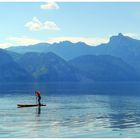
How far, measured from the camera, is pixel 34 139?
189ft

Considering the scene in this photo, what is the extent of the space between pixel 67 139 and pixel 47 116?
3744 cm

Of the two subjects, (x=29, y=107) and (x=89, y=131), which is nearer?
(x=89, y=131)

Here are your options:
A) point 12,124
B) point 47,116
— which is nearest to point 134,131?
point 12,124

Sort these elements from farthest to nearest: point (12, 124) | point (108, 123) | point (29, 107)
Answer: point (29, 107)
point (108, 123)
point (12, 124)

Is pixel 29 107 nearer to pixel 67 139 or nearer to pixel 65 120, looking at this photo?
pixel 65 120

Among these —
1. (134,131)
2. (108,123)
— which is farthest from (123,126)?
(134,131)

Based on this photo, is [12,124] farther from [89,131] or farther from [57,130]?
[89,131]

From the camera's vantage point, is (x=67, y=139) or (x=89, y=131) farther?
(x=89, y=131)

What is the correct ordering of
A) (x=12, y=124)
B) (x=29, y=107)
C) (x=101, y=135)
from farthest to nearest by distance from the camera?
(x=29, y=107) < (x=12, y=124) < (x=101, y=135)

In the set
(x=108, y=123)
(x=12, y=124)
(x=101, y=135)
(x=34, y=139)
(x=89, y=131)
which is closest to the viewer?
(x=34, y=139)

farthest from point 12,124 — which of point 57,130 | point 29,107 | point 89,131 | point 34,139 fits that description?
point 29,107

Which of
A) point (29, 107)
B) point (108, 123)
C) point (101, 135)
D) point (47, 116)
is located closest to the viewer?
point (101, 135)

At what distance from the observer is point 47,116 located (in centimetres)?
9538

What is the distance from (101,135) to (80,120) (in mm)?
21409
